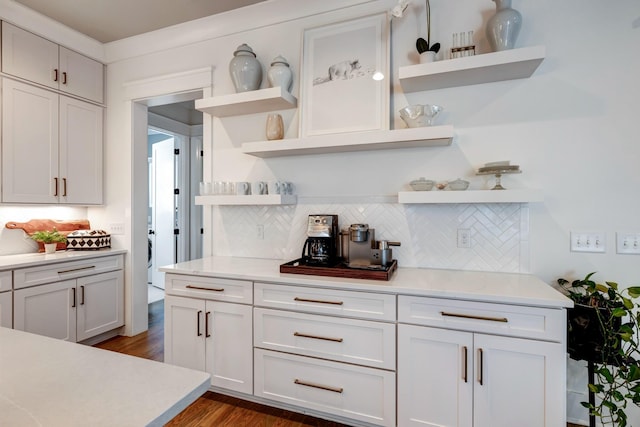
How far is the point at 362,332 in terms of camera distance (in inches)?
69.1

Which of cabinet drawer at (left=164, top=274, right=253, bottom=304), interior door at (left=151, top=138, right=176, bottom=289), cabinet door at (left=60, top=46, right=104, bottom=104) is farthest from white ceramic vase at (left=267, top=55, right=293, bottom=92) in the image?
interior door at (left=151, top=138, right=176, bottom=289)

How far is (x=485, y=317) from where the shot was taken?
1.55 metres

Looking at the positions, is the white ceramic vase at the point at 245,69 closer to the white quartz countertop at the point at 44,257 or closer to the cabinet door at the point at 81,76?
the cabinet door at the point at 81,76

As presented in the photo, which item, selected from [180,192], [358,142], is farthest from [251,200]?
[180,192]

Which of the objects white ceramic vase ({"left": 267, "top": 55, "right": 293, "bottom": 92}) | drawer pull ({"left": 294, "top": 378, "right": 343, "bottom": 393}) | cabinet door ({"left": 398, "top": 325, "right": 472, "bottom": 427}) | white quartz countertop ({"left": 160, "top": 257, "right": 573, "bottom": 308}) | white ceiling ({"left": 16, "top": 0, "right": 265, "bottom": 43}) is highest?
white ceiling ({"left": 16, "top": 0, "right": 265, "bottom": 43})

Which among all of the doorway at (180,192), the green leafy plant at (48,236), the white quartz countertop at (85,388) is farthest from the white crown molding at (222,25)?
the white quartz countertop at (85,388)

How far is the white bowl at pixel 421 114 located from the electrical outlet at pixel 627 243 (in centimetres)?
126

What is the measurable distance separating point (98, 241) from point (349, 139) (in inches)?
105

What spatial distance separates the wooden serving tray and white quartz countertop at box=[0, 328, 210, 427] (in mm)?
1189

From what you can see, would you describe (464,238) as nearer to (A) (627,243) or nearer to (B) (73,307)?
(A) (627,243)

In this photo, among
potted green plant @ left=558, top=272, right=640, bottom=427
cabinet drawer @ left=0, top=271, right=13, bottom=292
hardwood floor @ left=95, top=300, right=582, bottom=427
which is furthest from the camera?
cabinet drawer @ left=0, top=271, right=13, bottom=292

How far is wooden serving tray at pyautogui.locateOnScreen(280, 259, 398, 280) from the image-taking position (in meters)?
1.82

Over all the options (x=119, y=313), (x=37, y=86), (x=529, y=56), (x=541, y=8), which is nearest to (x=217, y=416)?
(x=119, y=313)

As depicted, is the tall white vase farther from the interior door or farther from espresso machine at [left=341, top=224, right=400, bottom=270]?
the interior door
